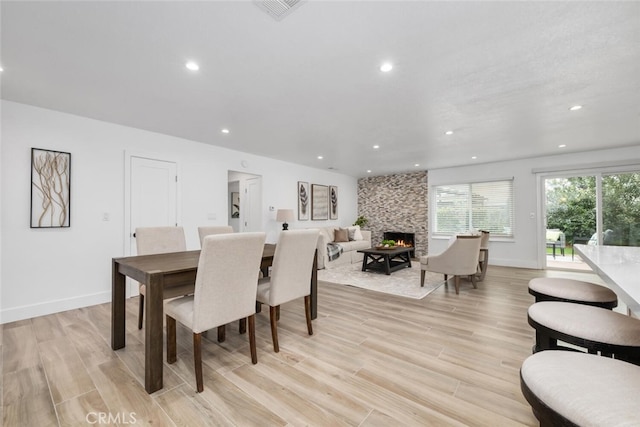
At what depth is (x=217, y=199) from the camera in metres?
4.79

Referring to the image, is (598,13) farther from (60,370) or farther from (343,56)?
(60,370)

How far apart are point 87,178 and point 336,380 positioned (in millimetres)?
3791

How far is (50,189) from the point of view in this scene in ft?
10.2

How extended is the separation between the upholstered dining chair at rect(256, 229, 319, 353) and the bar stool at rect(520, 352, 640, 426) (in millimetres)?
1699

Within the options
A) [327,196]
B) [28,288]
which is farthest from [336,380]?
[327,196]

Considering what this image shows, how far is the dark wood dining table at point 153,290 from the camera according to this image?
5.53ft

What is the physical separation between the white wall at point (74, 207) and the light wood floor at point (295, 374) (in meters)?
0.37

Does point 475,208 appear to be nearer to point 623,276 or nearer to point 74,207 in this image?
point 623,276

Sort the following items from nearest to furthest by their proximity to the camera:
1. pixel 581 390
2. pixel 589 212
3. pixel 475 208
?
pixel 581 390 < pixel 589 212 < pixel 475 208

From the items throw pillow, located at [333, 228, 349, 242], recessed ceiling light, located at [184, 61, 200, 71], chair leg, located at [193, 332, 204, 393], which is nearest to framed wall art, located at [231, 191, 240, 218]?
throw pillow, located at [333, 228, 349, 242]

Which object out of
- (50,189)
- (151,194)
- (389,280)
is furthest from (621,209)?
(50,189)

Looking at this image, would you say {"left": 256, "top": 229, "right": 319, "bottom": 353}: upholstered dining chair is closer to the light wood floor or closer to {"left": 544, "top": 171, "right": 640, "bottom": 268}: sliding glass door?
the light wood floor

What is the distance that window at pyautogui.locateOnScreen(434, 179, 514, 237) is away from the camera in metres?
6.03

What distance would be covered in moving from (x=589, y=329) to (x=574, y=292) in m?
0.59
